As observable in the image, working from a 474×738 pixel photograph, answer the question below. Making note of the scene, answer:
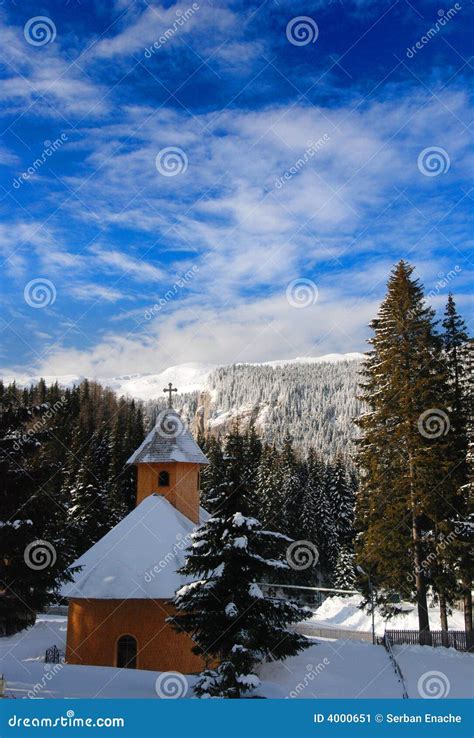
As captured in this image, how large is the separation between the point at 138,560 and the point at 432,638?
11290 millimetres

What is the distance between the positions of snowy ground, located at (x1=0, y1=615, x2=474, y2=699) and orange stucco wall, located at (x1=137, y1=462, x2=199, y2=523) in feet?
25.7

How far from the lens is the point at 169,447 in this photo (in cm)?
2514

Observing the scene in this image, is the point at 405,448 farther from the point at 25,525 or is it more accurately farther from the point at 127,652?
the point at 25,525

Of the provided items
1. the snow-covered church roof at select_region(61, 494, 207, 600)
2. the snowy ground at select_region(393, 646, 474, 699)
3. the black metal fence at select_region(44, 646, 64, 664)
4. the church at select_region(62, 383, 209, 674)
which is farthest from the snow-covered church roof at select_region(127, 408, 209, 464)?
the snowy ground at select_region(393, 646, 474, 699)

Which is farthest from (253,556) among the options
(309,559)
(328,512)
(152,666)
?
(328,512)

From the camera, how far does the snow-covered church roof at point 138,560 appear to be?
19484 millimetres

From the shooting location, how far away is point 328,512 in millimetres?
55812

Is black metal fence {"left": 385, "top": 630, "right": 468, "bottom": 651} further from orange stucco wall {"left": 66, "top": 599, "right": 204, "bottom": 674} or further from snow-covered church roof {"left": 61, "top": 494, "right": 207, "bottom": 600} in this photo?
snow-covered church roof {"left": 61, "top": 494, "right": 207, "bottom": 600}

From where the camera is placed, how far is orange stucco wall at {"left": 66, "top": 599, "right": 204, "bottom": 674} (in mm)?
19297

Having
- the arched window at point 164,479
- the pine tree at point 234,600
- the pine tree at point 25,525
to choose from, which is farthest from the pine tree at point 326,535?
the pine tree at point 234,600

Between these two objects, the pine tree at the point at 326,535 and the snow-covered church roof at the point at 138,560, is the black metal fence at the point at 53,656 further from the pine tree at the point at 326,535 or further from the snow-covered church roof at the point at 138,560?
the pine tree at the point at 326,535

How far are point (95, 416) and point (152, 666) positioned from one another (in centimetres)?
8743

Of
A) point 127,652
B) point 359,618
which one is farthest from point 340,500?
point 127,652

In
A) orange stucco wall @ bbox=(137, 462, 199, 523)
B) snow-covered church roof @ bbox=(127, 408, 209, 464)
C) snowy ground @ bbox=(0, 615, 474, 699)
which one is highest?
snow-covered church roof @ bbox=(127, 408, 209, 464)
